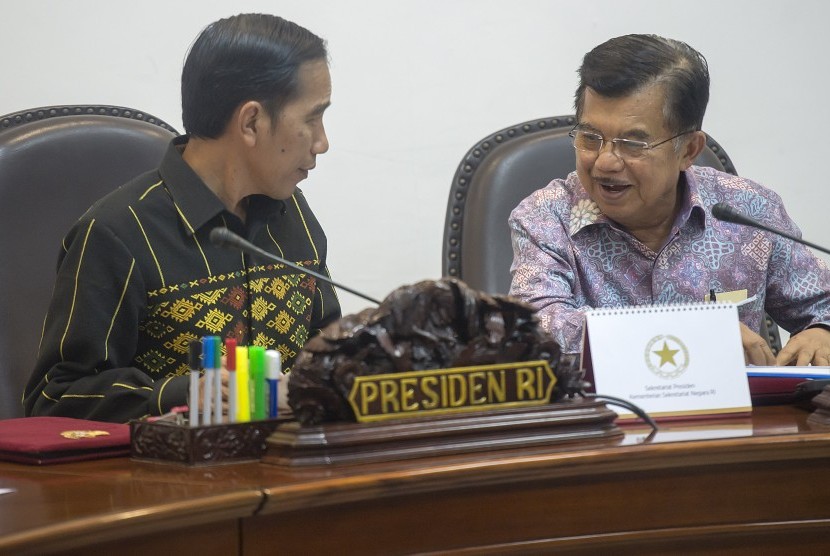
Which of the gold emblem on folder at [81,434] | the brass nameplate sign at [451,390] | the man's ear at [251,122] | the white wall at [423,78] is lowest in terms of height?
the gold emblem on folder at [81,434]

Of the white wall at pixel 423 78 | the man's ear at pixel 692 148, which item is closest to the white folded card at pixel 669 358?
the man's ear at pixel 692 148

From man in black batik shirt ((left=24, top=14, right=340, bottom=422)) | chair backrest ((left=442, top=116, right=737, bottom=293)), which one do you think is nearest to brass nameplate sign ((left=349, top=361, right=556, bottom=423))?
man in black batik shirt ((left=24, top=14, right=340, bottom=422))

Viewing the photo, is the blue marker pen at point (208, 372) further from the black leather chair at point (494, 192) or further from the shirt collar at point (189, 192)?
the black leather chair at point (494, 192)

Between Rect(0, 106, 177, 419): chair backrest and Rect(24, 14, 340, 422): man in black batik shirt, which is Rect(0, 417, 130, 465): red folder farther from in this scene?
Rect(0, 106, 177, 419): chair backrest

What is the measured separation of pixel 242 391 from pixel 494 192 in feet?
3.61

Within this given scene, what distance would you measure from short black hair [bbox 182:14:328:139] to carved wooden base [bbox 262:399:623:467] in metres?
0.82

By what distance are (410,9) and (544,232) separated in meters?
0.74

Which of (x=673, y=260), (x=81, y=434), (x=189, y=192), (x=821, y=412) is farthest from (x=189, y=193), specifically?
(x=821, y=412)

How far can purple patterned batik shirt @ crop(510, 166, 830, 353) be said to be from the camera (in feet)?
6.82

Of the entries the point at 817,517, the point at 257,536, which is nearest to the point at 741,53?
the point at 817,517

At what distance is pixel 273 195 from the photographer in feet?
6.33

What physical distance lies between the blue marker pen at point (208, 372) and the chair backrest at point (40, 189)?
842 millimetres

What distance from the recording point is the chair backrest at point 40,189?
1.93 m

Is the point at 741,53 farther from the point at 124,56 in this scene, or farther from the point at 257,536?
the point at 257,536
